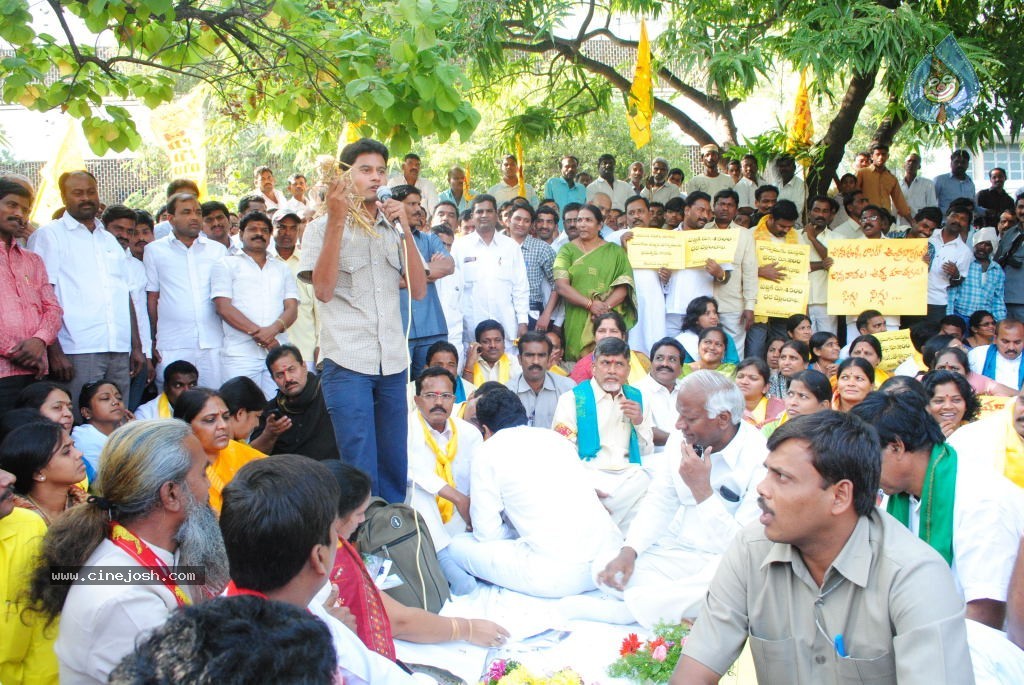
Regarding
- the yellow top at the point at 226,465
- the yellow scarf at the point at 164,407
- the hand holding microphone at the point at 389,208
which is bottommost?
the yellow top at the point at 226,465

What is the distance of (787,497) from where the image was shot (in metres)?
2.62

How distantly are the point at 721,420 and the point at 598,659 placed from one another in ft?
4.06

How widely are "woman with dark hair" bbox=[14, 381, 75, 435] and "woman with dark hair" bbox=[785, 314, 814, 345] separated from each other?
594 centimetres

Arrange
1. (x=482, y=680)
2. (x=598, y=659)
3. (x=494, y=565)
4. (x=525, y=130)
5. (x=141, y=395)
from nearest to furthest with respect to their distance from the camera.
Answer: (x=482, y=680)
(x=598, y=659)
(x=494, y=565)
(x=141, y=395)
(x=525, y=130)

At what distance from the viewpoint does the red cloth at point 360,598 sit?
328 cm

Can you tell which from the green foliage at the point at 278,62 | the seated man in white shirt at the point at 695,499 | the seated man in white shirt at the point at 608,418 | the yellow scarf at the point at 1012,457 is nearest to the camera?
the green foliage at the point at 278,62

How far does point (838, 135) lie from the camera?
10469 mm

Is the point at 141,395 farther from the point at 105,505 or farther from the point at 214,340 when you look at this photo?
the point at 105,505

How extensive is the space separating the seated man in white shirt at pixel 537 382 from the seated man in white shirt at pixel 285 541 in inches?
188

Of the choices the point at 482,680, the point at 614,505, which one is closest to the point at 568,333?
the point at 614,505

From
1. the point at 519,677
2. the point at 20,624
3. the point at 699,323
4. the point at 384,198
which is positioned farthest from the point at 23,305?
the point at 699,323

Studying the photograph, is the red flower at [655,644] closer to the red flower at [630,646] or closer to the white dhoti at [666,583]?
the red flower at [630,646]

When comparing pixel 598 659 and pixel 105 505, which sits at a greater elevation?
pixel 105 505

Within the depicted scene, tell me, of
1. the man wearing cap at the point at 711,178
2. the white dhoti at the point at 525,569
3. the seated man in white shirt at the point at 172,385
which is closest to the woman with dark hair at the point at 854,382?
the white dhoti at the point at 525,569
